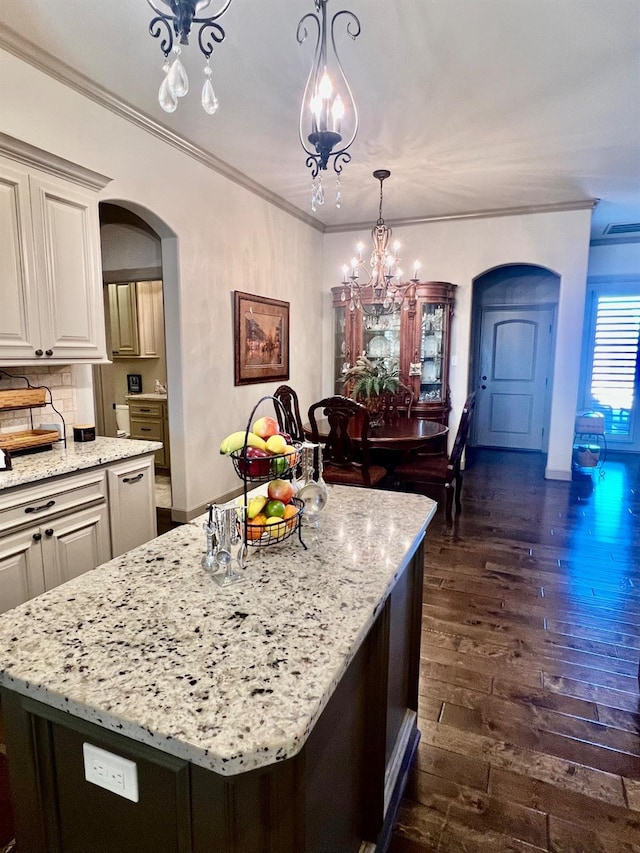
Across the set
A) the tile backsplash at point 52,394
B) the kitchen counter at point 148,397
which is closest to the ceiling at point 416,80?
the tile backsplash at point 52,394

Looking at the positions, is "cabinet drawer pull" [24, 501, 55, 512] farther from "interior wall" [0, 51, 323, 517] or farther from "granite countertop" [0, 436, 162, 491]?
"interior wall" [0, 51, 323, 517]

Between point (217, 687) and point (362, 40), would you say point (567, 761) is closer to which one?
point (217, 687)

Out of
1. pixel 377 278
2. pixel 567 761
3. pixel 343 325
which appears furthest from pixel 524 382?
pixel 567 761

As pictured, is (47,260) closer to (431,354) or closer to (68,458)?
→ (68,458)

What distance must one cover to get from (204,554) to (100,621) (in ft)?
1.21

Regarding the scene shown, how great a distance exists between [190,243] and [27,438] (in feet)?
6.80

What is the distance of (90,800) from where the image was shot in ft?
2.92

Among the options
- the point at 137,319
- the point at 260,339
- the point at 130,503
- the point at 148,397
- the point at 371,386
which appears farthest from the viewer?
the point at 137,319

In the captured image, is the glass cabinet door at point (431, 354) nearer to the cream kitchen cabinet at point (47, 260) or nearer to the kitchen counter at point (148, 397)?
the kitchen counter at point (148, 397)

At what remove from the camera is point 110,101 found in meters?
3.04

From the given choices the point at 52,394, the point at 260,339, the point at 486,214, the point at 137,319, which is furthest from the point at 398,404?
the point at 52,394

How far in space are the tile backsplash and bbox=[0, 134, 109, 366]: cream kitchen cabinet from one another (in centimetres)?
32

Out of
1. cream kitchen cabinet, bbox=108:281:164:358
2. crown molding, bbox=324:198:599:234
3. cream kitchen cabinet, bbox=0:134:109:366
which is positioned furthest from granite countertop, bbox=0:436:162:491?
crown molding, bbox=324:198:599:234

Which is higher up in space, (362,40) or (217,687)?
(362,40)
